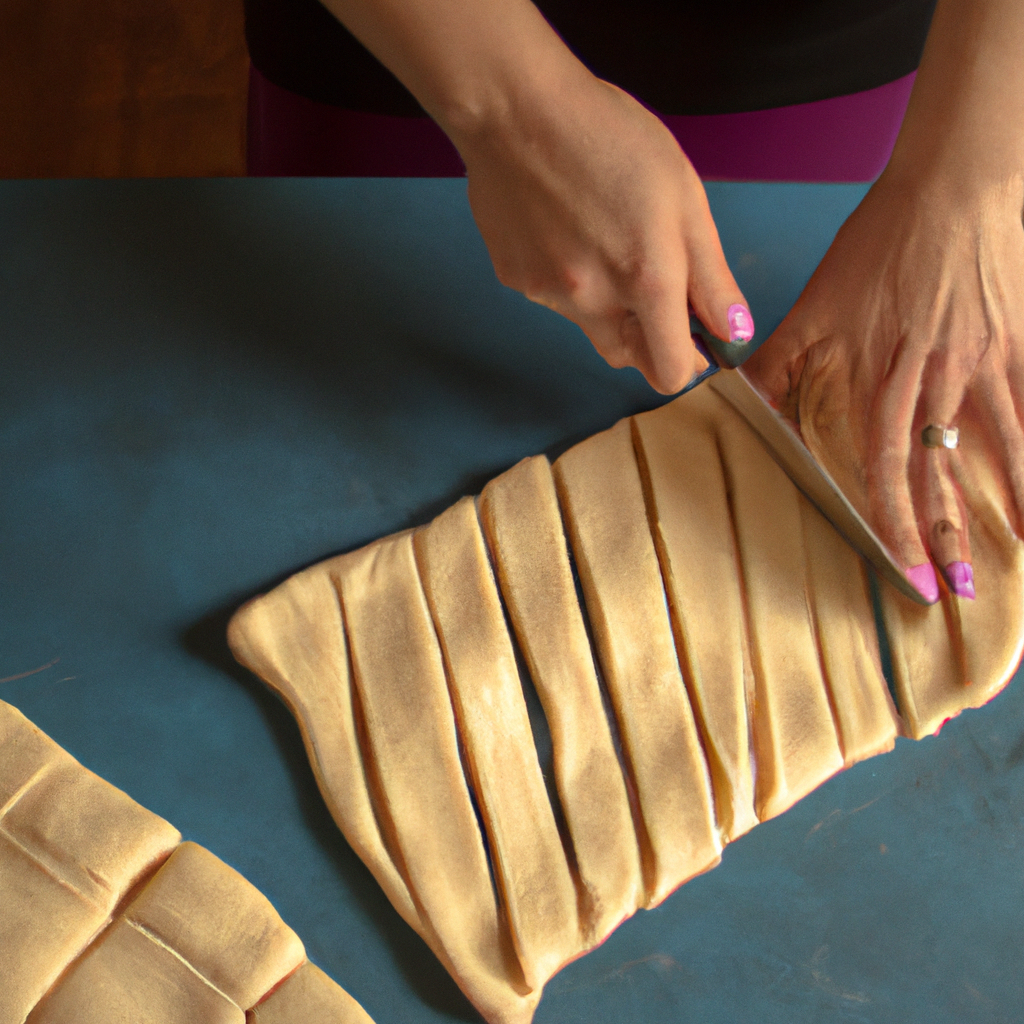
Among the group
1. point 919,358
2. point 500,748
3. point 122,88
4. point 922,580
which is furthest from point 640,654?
point 122,88

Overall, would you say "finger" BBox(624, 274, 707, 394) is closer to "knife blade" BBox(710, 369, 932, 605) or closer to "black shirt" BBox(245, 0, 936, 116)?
"knife blade" BBox(710, 369, 932, 605)

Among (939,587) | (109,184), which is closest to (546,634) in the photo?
(939,587)

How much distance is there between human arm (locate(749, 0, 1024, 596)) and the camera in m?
0.98

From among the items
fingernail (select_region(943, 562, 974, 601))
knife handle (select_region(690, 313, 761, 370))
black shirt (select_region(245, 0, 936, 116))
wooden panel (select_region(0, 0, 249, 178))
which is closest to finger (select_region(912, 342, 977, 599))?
fingernail (select_region(943, 562, 974, 601))

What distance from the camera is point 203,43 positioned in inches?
82.3

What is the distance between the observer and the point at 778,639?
1.02m

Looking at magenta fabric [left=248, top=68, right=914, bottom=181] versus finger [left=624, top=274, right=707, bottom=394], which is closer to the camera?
finger [left=624, top=274, right=707, bottom=394]

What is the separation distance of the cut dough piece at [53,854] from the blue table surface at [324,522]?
4cm

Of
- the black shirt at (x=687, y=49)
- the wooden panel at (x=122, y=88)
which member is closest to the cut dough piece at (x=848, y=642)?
the black shirt at (x=687, y=49)

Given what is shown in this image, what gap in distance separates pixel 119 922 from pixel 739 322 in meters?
0.88

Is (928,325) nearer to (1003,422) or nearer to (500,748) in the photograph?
(1003,422)

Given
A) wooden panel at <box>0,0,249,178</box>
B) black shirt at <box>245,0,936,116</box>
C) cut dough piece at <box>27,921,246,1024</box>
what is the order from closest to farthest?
cut dough piece at <box>27,921,246,1024</box> → black shirt at <box>245,0,936,116</box> → wooden panel at <box>0,0,249,178</box>

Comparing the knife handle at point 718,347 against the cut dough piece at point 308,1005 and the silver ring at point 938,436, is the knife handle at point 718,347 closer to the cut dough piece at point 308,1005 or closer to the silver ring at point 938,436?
the silver ring at point 938,436

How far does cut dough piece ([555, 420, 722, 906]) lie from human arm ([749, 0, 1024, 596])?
9.2 inches
